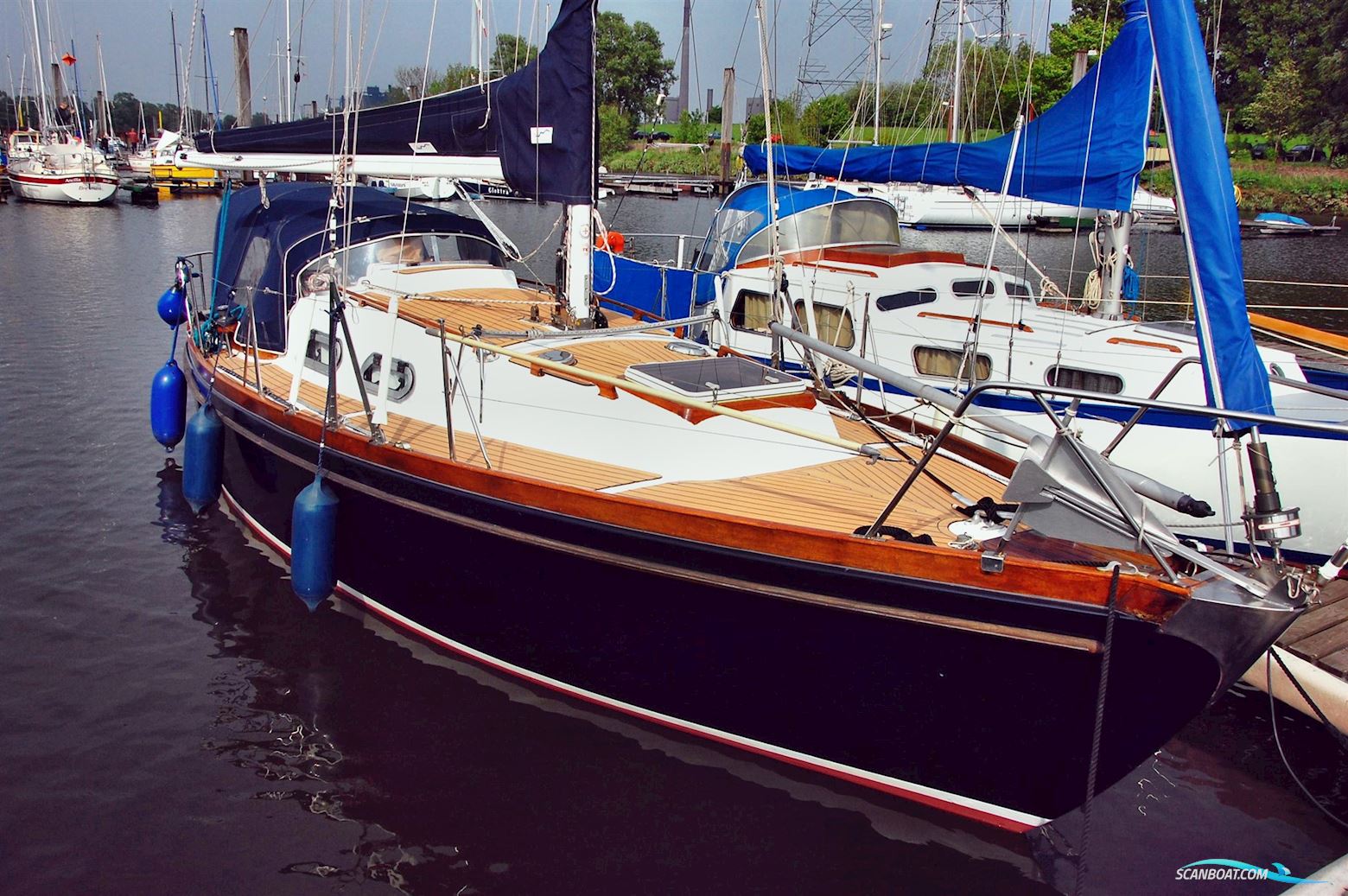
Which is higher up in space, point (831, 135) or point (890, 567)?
point (831, 135)

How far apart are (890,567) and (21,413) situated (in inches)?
486

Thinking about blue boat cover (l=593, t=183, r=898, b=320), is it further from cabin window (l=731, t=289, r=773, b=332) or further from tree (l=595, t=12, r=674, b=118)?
tree (l=595, t=12, r=674, b=118)

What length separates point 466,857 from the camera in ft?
18.6

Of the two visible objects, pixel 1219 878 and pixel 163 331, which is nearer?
pixel 1219 878

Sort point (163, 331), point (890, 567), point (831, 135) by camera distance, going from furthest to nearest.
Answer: point (831, 135), point (163, 331), point (890, 567)

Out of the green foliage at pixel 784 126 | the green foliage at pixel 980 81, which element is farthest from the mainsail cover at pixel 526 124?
the green foliage at pixel 980 81

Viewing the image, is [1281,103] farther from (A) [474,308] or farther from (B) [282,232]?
(B) [282,232]

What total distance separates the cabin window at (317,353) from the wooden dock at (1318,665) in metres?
7.63

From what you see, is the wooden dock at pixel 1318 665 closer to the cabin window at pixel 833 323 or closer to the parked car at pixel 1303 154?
the cabin window at pixel 833 323

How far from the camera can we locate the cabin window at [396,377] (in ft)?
25.2

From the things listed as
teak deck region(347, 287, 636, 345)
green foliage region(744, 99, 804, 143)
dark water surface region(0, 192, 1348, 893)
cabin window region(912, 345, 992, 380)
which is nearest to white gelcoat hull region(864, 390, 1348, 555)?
cabin window region(912, 345, 992, 380)

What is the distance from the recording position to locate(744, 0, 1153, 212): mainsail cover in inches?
407

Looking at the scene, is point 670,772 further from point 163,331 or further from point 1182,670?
point 163,331

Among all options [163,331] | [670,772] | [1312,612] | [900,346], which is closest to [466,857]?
[670,772]
